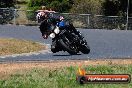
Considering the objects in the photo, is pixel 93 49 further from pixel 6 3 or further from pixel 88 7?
pixel 6 3

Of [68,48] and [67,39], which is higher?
[67,39]

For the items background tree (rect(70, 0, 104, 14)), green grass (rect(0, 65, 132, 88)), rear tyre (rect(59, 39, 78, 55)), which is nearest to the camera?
green grass (rect(0, 65, 132, 88))

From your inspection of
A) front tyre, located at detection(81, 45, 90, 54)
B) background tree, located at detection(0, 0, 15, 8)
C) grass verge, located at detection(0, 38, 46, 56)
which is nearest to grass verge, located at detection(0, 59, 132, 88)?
front tyre, located at detection(81, 45, 90, 54)

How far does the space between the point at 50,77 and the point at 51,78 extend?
0.33 m

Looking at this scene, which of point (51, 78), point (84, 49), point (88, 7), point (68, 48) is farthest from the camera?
point (88, 7)

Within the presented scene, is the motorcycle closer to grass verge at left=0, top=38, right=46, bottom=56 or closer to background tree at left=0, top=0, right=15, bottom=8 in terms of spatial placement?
grass verge at left=0, top=38, right=46, bottom=56

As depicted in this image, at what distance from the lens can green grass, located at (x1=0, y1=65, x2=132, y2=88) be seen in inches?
468

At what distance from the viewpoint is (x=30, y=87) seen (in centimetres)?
1177

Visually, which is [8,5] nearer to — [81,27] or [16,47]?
[81,27]

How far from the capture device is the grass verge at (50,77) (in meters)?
11.9

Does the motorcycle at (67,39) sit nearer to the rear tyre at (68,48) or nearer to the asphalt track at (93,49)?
the rear tyre at (68,48)

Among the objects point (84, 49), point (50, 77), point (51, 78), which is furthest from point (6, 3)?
point (51, 78)

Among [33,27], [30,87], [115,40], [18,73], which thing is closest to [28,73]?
[18,73]

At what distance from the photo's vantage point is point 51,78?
13164mm
